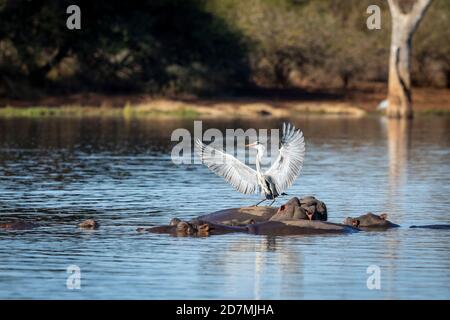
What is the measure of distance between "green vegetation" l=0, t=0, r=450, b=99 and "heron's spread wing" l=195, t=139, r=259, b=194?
1369 inches

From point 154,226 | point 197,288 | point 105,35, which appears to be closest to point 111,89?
point 105,35

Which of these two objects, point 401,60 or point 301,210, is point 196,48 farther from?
point 301,210

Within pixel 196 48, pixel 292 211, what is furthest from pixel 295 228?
pixel 196 48

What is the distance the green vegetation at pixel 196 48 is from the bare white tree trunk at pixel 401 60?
26.7ft

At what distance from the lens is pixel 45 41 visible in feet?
173

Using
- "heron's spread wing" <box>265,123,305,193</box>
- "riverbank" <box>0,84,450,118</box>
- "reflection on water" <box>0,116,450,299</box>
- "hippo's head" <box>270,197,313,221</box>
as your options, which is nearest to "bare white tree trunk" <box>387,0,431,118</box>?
"riverbank" <box>0,84,450,118</box>

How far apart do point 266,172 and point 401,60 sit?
36.5 m

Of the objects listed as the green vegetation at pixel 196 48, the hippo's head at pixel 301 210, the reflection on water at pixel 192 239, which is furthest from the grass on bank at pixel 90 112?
the hippo's head at pixel 301 210

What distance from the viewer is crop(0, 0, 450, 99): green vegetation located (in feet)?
174

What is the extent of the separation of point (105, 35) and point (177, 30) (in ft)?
16.6

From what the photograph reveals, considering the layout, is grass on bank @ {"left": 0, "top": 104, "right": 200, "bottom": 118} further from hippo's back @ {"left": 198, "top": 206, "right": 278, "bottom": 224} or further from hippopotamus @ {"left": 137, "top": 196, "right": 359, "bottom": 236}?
hippopotamus @ {"left": 137, "top": 196, "right": 359, "bottom": 236}

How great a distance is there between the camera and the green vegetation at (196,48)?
53.1 m

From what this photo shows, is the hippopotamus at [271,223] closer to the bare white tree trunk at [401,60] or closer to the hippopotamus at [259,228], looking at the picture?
the hippopotamus at [259,228]
